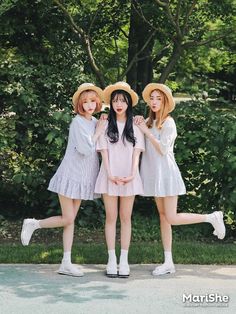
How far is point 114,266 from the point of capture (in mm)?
5156

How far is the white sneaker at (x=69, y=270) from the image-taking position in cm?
513

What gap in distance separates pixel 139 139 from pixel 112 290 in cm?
129

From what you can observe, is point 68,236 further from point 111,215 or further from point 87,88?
point 87,88

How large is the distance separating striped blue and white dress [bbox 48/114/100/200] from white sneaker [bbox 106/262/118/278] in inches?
23.7

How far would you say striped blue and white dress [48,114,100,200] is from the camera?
5.18 m

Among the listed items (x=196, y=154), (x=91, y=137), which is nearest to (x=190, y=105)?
(x=196, y=154)

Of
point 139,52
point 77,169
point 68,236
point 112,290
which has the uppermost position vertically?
point 139,52

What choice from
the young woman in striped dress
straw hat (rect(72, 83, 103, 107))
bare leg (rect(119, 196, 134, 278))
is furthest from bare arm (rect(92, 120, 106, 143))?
bare leg (rect(119, 196, 134, 278))

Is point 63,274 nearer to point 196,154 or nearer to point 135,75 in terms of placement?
point 196,154

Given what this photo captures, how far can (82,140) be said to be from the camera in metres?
5.11

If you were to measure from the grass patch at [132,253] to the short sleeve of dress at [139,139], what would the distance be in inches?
44.4

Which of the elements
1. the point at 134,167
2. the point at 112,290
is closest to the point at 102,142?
the point at 134,167

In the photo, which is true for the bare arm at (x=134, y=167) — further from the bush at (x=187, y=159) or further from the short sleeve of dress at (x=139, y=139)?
the bush at (x=187, y=159)

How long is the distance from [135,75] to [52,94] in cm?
200
